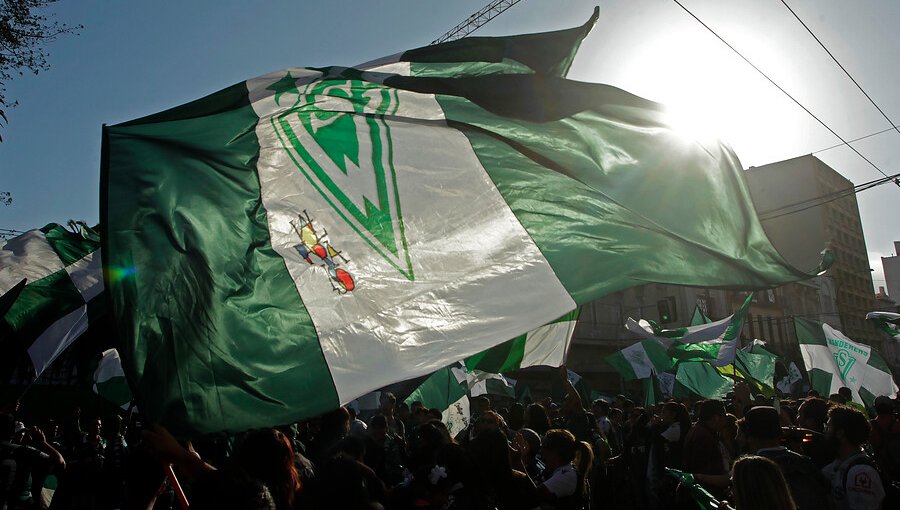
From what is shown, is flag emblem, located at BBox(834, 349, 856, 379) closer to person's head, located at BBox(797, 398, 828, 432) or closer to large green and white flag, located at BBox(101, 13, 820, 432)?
person's head, located at BBox(797, 398, 828, 432)

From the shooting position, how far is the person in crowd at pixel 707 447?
5.81m

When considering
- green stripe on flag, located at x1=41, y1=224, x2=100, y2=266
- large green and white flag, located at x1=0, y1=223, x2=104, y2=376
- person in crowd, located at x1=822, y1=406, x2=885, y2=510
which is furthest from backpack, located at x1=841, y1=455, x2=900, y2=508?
Answer: green stripe on flag, located at x1=41, y1=224, x2=100, y2=266

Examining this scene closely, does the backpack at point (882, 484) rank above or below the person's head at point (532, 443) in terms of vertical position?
below

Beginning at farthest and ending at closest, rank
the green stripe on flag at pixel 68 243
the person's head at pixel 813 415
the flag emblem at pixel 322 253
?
the green stripe on flag at pixel 68 243, the person's head at pixel 813 415, the flag emblem at pixel 322 253

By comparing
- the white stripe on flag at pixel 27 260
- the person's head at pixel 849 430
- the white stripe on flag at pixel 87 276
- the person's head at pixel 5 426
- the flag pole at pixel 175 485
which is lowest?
the person's head at pixel 849 430

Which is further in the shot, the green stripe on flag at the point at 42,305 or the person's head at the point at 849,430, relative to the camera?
the green stripe on flag at the point at 42,305

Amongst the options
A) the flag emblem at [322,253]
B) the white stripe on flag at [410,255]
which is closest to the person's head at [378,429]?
the white stripe on flag at [410,255]

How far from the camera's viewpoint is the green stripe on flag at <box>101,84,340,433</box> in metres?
3.07

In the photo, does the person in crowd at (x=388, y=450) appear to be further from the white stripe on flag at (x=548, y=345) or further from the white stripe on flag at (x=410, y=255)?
the white stripe on flag at (x=410, y=255)

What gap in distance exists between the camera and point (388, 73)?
4.83 m

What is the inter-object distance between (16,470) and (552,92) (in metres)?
6.02

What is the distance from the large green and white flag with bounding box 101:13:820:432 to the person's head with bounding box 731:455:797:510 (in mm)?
1506

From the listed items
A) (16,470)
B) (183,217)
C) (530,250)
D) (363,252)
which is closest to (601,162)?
(530,250)

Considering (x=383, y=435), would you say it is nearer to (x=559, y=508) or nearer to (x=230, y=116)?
(x=559, y=508)
